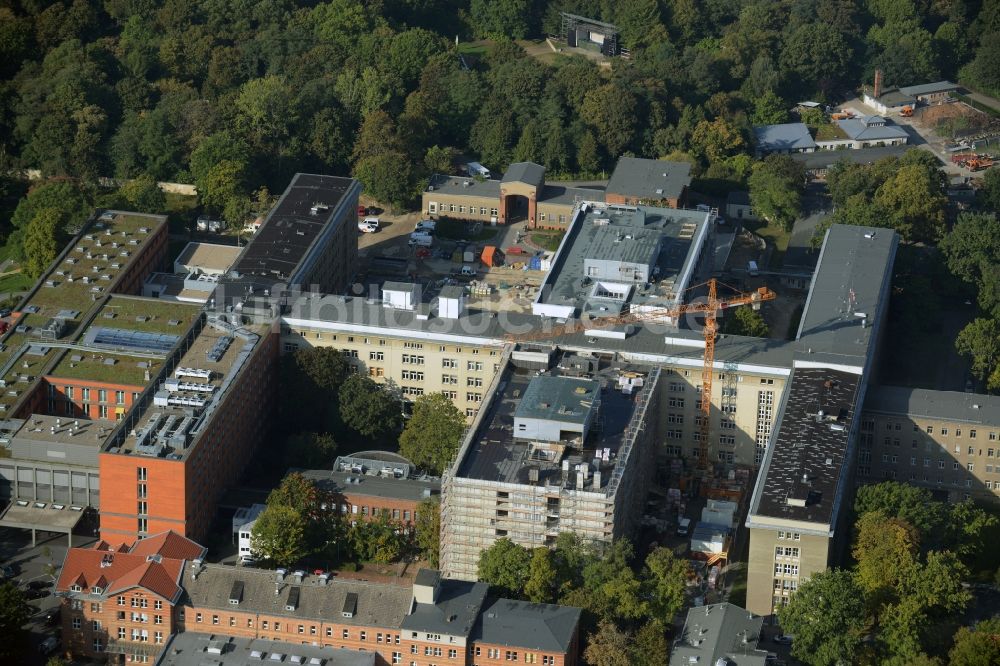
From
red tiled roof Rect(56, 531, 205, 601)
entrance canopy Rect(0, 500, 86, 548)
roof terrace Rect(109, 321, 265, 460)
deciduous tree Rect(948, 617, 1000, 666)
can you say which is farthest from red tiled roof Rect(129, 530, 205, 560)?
deciduous tree Rect(948, 617, 1000, 666)

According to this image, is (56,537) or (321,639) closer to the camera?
(321,639)

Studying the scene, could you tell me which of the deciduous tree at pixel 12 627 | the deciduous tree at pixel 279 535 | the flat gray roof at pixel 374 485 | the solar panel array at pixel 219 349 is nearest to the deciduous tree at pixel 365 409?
the flat gray roof at pixel 374 485

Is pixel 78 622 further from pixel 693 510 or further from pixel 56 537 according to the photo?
pixel 693 510

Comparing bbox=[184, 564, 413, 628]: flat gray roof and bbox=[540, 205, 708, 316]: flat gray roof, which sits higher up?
bbox=[540, 205, 708, 316]: flat gray roof

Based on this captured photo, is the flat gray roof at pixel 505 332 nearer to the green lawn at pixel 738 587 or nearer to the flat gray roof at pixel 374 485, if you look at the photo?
the flat gray roof at pixel 374 485

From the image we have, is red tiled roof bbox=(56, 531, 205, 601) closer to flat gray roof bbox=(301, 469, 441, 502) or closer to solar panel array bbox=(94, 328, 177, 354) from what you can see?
flat gray roof bbox=(301, 469, 441, 502)

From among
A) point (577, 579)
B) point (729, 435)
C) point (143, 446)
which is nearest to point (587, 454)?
point (577, 579)
